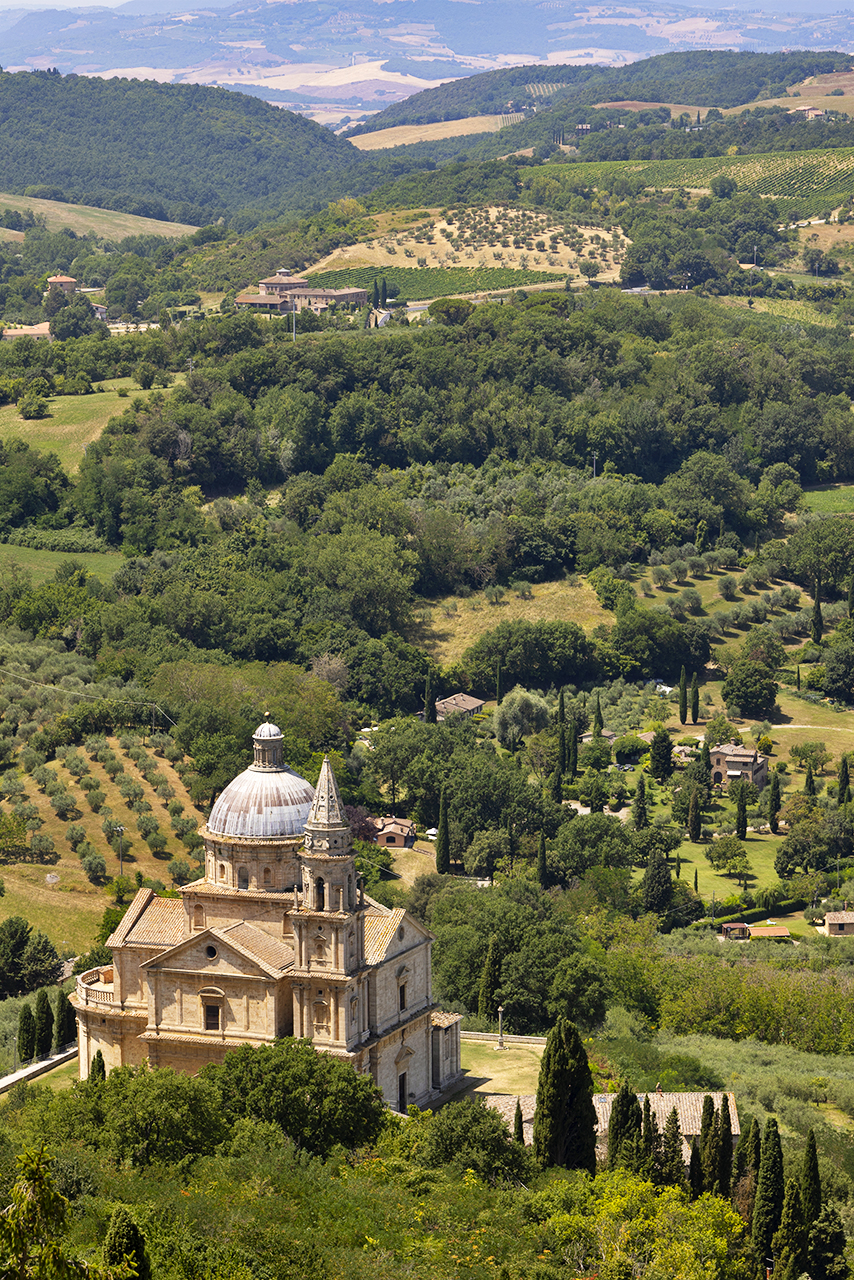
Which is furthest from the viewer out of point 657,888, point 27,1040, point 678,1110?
point 657,888

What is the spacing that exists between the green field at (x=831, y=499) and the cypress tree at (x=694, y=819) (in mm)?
57325

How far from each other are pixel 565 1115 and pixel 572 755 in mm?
55811

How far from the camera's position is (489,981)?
73.9 meters

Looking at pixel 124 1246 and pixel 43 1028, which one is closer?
pixel 124 1246

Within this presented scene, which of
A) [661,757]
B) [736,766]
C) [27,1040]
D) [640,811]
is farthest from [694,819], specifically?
[27,1040]

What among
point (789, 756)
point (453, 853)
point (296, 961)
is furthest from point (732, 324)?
point (296, 961)

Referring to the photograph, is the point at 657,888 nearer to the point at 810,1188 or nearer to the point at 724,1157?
the point at 724,1157

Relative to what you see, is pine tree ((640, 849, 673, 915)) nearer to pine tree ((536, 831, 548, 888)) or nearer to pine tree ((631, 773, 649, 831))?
pine tree ((536, 831, 548, 888))

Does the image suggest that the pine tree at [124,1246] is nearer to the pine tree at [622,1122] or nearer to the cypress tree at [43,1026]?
the pine tree at [622,1122]

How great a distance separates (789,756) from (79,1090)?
226ft

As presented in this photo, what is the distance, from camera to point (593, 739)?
394ft

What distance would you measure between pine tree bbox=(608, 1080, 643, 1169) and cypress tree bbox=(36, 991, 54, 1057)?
19476 millimetres

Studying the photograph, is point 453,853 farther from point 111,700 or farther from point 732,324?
point 732,324

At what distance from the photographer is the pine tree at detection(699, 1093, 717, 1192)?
5850 centimetres
